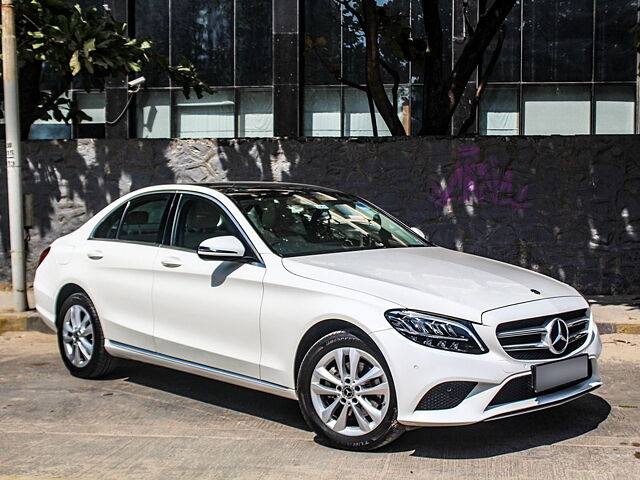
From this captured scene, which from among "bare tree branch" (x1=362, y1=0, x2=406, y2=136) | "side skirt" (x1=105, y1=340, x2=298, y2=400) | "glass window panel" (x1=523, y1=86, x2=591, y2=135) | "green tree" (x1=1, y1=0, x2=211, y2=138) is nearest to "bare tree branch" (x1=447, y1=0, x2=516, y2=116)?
"bare tree branch" (x1=362, y1=0, x2=406, y2=136)

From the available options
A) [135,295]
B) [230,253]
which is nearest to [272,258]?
[230,253]

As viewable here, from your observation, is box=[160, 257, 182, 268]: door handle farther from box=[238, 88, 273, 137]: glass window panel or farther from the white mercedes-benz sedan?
box=[238, 88, 273, 137]: glass window panel

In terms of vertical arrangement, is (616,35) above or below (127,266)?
above

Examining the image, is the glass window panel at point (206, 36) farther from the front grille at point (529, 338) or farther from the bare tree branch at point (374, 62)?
the front grille at point (529, 338)

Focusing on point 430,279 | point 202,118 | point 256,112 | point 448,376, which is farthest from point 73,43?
point 202,118

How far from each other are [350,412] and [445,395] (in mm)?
595

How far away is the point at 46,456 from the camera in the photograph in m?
4.87

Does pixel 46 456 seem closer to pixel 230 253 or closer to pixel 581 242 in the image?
pixel 230 253

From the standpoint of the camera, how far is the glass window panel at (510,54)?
17125 millimetres

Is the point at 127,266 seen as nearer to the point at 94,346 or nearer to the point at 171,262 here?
the point at 171,262

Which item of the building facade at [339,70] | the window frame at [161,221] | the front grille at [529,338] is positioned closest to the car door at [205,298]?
the window frame at [161,221]

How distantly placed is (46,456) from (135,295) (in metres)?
1.60

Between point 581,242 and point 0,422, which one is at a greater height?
point 581,242

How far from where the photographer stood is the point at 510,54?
679 inches
